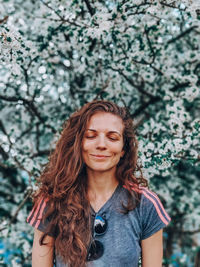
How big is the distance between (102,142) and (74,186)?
0.31m

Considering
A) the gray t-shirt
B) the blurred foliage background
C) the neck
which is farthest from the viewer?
the blurred foliage background

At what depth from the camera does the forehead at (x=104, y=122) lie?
160 cm

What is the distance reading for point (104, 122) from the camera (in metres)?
1.61

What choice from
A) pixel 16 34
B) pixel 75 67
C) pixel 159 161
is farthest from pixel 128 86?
pixel 16 34

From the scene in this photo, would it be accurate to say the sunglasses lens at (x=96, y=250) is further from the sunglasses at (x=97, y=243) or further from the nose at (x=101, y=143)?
the nose at (x=101, y=143)

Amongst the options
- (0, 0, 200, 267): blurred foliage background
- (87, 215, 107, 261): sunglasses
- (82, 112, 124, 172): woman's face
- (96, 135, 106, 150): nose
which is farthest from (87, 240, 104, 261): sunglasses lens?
(0, 0, 200, 267): blurred foliage background

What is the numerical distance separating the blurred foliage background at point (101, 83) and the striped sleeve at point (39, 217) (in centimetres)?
71

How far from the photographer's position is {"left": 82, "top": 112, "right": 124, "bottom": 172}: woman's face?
1.57 m

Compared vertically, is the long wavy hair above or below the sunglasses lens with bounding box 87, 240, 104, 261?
above

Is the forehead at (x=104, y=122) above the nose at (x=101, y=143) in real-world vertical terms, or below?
above

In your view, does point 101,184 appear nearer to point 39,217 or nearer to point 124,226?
point 124,226

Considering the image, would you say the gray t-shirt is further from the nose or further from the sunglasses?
the nose

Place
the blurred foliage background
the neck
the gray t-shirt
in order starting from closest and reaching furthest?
the gray t-shirt → the neck → the blurred foliage background

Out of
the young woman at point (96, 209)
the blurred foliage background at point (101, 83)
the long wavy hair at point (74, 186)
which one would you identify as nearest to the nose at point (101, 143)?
the young woman at point (96, 209)
